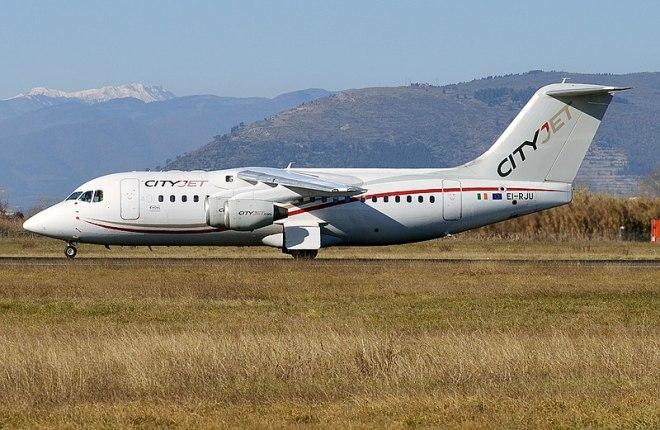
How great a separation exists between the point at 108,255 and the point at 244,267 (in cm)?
1234

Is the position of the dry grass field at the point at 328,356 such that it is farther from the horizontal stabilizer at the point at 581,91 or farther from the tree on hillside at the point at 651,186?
the tree on hillside at the point at 651,186

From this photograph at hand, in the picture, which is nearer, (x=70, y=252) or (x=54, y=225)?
(x=54, y=225)

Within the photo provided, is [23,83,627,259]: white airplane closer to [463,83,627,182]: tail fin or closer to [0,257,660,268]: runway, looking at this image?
[463,83,627,182]: tail fin

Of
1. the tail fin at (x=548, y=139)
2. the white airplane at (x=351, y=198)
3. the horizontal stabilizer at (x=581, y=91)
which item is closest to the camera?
the white airplane at (x=351, y=198)

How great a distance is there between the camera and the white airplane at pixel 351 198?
47.5 meters

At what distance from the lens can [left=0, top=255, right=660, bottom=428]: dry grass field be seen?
16.2m

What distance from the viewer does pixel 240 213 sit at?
4612 centimetres

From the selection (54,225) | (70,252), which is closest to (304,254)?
(70,252)

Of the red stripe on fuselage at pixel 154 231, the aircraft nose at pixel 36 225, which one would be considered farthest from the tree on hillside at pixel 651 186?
the aircraft nose at pixel 36 225

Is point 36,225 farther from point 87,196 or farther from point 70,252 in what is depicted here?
point 87,196

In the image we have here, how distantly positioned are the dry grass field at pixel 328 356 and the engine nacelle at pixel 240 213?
11957mm

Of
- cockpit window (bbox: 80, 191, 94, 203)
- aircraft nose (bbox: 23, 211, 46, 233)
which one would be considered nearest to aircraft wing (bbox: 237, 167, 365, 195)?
cockpit window (bbox: 80, 191, 94, 203)

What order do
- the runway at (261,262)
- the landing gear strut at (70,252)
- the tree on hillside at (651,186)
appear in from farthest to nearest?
1. the tree on hillside at (651,186)
2. the landing gear strut at (70,252)
3. the runway at (261,262)

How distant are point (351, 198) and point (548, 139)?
7.69 metres
